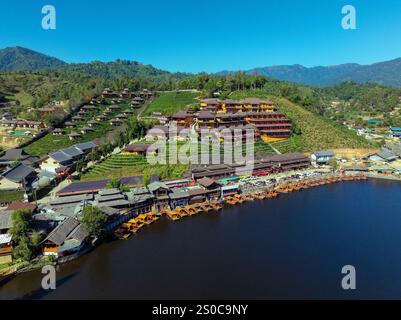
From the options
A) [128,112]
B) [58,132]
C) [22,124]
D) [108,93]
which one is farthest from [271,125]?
[22,124]

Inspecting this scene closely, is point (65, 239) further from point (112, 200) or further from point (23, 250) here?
point (112, 200)

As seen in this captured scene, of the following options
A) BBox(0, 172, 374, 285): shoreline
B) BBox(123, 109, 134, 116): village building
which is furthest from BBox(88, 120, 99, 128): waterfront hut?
BBox(0, 172, 374, 285): shoreline

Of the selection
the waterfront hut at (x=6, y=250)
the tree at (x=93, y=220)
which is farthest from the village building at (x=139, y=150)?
the waterfront hut at (x=6, y=250)

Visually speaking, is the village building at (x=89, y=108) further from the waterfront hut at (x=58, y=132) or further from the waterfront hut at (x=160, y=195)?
the waterfront hut at (x=160, y=195)

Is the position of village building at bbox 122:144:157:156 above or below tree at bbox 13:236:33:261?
above

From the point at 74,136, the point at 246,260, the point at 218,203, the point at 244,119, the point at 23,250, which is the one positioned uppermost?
the point at 244,119

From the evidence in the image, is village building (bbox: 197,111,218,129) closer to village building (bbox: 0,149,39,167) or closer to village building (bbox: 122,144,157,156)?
village building (bbox: 122,144,157,156)
